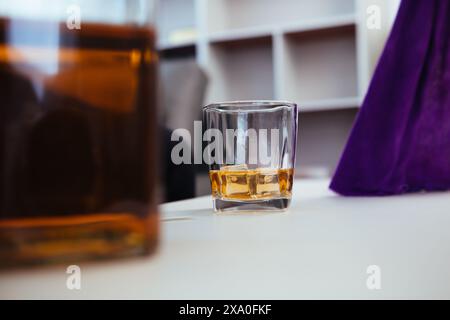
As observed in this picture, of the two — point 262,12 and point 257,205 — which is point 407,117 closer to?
point 257,205

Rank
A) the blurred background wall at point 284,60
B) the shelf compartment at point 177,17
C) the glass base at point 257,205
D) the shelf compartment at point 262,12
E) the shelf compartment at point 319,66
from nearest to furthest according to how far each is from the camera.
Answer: the glass base at point 257,205, the blurred background wall at point 284,60, the shelf compartment at point 319,66, the shelf compartment at point 262,12, the shelf compartment at point 177,17

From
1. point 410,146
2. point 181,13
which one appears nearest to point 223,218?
point 410,146

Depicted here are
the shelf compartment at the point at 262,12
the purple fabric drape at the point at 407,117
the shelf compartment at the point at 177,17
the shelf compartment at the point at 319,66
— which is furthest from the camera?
the shelf compartment at the point at 177,17

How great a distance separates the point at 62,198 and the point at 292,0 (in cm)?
263

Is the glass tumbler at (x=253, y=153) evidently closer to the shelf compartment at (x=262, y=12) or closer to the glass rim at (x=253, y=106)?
the glass rim at (x=253, y=106)

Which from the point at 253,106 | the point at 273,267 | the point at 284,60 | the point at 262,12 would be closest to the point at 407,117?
the point at 253,106

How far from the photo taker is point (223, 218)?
36cm

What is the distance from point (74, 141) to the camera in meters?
0.18

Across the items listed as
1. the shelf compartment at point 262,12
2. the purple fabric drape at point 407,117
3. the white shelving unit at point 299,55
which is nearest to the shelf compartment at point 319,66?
the white shelving unit at point 299,55

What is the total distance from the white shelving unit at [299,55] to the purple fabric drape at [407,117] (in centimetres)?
166

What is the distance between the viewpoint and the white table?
0.55 feet

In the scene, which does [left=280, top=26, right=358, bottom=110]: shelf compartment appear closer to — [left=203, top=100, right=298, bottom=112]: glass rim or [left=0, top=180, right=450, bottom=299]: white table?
[left=203, top=100, right=298, bottom=112]: glass rim

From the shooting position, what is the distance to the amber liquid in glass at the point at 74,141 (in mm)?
180

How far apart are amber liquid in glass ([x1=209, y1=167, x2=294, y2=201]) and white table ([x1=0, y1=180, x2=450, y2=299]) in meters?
0.11
